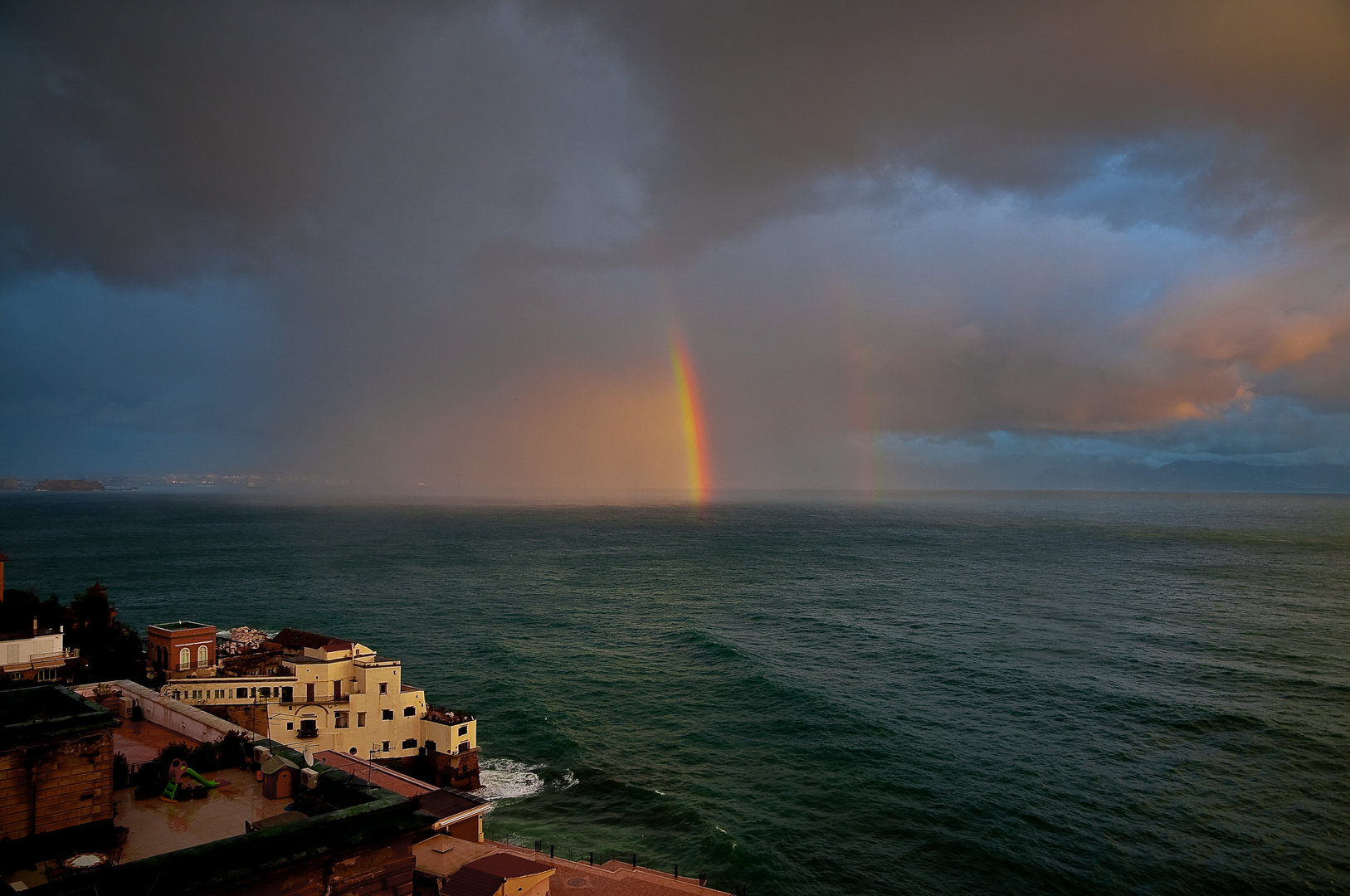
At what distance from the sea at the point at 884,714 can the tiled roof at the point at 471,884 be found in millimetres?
8509

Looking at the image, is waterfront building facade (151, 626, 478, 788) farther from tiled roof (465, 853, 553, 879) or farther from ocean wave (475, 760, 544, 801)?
tiled roof (465, 853, 553, 879)

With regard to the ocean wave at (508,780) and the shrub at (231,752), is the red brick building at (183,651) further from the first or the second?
the shrub at (231,752)

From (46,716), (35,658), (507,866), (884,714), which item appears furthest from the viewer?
(884,714)

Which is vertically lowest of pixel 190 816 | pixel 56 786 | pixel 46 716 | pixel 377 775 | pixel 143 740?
pixel 377 775

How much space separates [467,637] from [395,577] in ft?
175

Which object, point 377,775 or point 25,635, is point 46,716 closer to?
point 377,775

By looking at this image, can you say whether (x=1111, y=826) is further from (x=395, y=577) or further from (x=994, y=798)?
(x=395, y=577)

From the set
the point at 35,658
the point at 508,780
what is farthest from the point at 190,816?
the point at 508,780

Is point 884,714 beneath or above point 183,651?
beneath

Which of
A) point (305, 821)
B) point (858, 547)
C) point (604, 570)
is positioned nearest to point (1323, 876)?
point (305, 821)

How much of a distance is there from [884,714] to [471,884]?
3845cm

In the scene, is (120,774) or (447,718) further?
(447,718)

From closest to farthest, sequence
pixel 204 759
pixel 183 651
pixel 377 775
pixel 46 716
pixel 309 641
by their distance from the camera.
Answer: pixel 46 716 → pixel 204 759 → pixel 377 775 → pixel 183 651 → pixel 309 641

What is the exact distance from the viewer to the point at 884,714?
58781 mm
